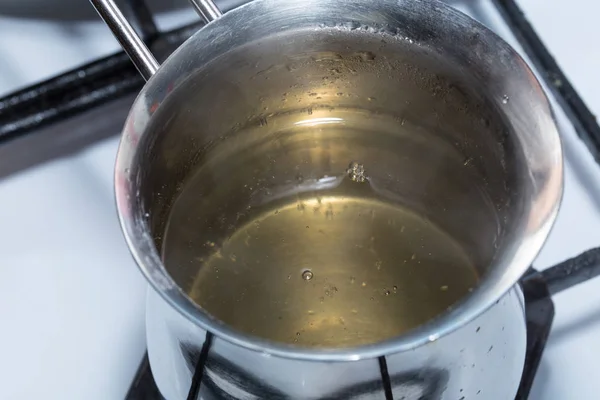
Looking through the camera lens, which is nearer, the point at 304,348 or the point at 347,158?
the point at 304,348

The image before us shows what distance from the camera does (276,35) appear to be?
1.10 feet

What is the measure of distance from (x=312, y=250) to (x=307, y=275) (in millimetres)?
21

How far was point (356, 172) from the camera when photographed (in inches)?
16.0

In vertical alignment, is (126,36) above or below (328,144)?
above

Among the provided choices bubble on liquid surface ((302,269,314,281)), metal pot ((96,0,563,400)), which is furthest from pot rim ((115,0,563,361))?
bubble on liquid surface ((302,269,314,281))

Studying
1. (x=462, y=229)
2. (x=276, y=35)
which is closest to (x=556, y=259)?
(x=462, y=229)

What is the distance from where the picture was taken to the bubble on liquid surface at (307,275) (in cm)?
35

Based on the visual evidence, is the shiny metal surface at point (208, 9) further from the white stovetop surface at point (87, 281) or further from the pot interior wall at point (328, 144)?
the white stovetop surface at point (87, 281)

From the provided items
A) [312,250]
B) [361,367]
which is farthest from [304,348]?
[312,250]

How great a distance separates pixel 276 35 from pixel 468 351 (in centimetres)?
15

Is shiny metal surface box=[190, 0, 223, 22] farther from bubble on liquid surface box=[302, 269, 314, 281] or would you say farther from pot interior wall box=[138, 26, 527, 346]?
bubble on liquid surface box=[302, 269, 314, 281]

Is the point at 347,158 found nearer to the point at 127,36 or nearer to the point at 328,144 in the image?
the point at 328,144

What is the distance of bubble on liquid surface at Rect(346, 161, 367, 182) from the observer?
0.41m

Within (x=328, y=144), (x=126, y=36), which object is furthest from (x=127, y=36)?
(x=328, y=144)
